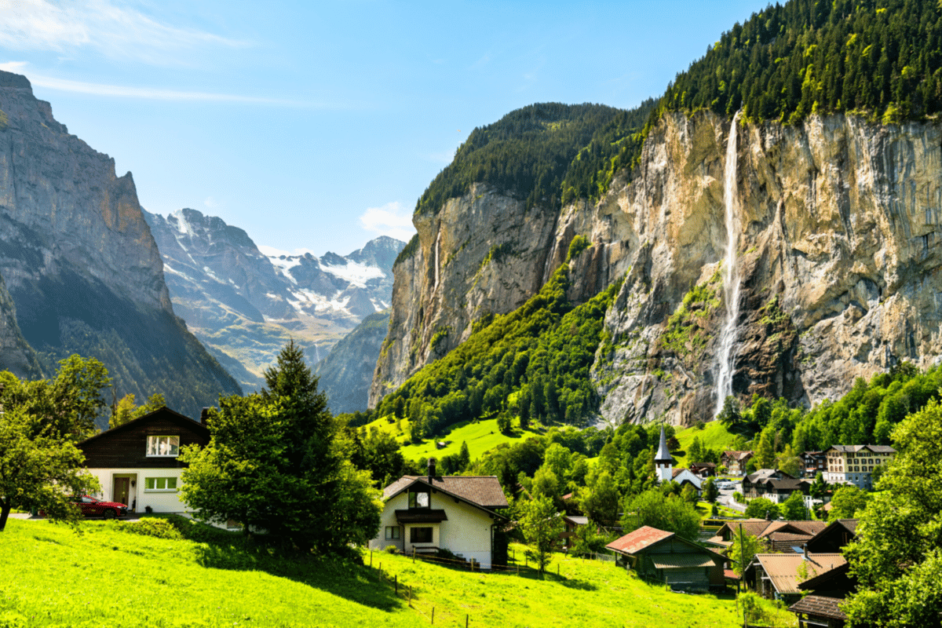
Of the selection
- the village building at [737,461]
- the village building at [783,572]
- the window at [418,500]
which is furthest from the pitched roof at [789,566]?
the village building at [737,461]

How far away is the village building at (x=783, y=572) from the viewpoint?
1845 inches

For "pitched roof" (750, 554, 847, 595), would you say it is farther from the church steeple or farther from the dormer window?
the church steeple

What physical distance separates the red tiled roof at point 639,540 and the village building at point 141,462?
36.2m

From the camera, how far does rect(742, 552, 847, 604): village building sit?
1845 inches

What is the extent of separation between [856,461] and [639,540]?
73.6 meters

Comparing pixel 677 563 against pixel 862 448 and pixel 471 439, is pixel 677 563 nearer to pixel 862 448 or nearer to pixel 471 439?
pixel 862 448

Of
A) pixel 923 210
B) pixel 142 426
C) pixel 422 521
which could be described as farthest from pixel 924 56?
pixel 142 426

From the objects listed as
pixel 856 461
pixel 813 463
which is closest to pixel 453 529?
pixel 856 461

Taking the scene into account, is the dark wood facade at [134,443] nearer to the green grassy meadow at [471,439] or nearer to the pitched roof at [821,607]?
the pitched roof at [821,607]

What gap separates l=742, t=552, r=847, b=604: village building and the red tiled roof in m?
7.09

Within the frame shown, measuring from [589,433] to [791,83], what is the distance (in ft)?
291

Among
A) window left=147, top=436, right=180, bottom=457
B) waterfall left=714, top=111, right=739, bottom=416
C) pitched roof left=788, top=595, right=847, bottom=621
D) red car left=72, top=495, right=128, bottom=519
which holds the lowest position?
pitched roof left=788, top=595, right=847, bottom=621

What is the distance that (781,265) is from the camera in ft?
476

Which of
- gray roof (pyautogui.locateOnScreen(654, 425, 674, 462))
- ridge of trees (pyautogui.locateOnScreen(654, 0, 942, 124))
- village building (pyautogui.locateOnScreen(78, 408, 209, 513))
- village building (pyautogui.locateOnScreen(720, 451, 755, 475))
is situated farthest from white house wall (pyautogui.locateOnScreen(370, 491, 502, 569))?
ridge of trees (pyautogui.locateOnScreen(654, 0, 942, 124))
